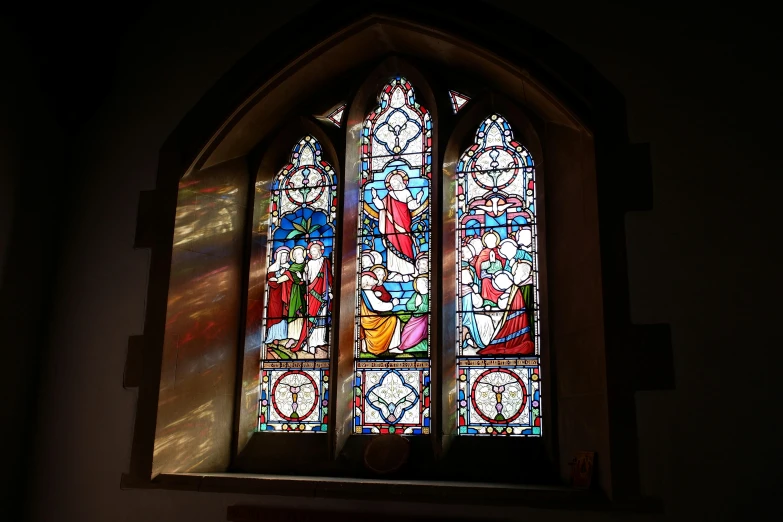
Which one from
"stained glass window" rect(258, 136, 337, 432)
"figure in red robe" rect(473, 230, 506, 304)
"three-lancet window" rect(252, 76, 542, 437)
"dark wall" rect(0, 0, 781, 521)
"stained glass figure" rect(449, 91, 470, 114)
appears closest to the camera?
"dark wall" rect(0, 0, 781, 521)

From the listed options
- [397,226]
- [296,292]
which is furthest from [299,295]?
[397,226]

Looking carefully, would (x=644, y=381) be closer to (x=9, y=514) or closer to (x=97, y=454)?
(x=97, y=454)

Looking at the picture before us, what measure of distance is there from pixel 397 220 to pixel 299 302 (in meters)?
0.73

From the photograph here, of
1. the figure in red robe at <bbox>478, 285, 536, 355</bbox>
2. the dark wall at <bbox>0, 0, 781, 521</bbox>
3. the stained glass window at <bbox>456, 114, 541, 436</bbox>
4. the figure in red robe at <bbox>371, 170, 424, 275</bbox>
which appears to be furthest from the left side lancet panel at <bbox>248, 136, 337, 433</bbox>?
the figure in red robe at <bbox>478, 285, 536, 355</bbox>

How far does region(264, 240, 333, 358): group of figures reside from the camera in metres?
4.31

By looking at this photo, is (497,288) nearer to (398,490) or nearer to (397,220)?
(397,220)

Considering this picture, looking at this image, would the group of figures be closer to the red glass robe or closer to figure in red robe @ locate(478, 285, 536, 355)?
the red glass robe

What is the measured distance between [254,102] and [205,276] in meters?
1.00

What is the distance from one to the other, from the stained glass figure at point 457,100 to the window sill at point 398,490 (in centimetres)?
205

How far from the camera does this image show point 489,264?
4.09 meters

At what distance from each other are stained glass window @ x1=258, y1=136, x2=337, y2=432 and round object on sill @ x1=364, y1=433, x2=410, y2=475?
0.36 m

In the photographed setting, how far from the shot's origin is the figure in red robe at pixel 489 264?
160 inches

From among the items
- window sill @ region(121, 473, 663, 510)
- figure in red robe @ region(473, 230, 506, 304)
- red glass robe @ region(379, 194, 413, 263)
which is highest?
red glass robe @ region(379, 194, 413, 263)

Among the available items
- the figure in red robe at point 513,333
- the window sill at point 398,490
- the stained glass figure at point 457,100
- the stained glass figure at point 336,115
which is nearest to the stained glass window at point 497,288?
the figure in red robe at point 513,333
